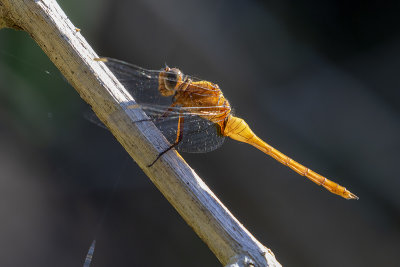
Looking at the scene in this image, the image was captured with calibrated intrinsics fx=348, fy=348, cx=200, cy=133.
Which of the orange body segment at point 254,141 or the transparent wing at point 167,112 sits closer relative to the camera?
the transparent wing at point 167,112

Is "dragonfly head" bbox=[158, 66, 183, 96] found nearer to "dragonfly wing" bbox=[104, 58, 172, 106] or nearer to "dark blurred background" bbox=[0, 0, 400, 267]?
"dragonfly wing" bbox=[104, 58, 172, 106]

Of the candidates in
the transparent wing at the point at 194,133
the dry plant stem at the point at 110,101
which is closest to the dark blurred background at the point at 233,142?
the transparent wing at the point at 194,133

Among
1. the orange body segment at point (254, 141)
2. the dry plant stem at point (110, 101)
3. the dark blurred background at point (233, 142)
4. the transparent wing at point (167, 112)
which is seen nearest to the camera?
the dry plant stem at point (110, 101)

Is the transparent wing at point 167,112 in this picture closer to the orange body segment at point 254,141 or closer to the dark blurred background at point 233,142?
the orange body segment at point 254,141

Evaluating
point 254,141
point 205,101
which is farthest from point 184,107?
point 254,141

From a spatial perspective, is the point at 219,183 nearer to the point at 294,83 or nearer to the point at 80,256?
the point at 294,83

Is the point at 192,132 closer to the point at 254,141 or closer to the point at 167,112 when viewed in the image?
the point at 167,112
